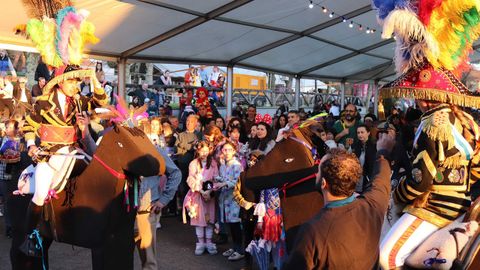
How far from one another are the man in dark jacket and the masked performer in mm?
2647

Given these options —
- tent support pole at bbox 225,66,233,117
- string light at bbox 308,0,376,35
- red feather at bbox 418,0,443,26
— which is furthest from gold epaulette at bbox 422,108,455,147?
tent support pole at bbox 225,66,233,117

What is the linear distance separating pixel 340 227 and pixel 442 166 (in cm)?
127

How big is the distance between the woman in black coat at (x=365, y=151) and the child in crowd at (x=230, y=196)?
1.71 meters

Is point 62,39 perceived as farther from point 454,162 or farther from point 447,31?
point 454,162

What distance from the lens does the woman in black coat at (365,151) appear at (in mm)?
6516

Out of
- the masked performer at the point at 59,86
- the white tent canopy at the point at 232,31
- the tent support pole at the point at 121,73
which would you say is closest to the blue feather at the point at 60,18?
the masked performer at the point at 59,86

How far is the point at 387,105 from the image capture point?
3.74 meters

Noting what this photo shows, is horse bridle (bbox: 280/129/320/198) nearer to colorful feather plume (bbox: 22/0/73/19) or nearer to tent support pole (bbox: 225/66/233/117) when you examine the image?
colorful feather plume (bbox: 22/0/73/19)

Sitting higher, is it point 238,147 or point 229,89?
point 229,89

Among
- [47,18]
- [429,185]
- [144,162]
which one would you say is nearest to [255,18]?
[47,18]

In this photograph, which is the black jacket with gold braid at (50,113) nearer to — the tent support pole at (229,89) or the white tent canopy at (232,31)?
the white tent canopy at (232,31)

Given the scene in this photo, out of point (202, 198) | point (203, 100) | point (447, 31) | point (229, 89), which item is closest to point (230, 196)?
point (202, 198)

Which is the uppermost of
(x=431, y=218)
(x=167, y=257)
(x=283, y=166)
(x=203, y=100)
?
(x=203, y=100)

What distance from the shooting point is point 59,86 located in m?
4.47
